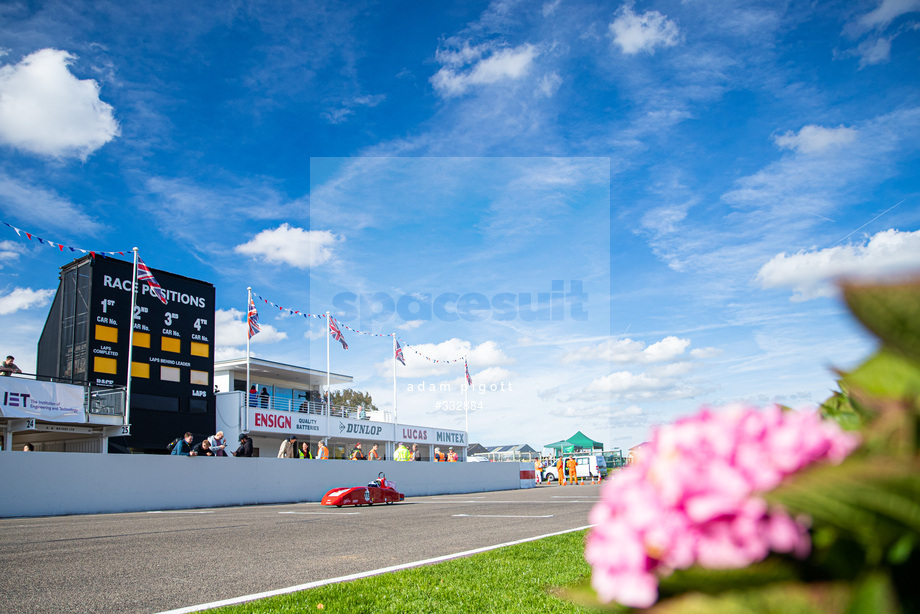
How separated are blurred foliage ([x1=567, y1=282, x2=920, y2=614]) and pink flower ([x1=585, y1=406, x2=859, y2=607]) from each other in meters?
0.02

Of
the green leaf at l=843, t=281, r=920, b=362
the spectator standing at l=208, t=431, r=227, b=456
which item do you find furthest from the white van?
the green leaf at l=843, t=281, r=920, b=362

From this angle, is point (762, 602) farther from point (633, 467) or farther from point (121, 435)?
point (121, 435)

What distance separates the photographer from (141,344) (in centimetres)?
2434

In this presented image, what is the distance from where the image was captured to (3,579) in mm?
5207

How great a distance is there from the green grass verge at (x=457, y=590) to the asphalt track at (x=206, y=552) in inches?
24.7

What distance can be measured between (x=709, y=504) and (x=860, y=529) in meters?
0.12

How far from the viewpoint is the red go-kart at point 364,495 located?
14989 millimetres

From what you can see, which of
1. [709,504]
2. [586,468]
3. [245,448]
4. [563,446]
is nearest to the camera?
[709,504]

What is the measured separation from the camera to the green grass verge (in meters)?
3.97

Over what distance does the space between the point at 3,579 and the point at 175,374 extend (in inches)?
854

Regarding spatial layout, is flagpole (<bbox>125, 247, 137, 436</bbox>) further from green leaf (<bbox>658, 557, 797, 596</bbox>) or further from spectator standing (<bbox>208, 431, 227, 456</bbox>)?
A: green leaf (<bbox>658, 557, 797, 596</bbox>)

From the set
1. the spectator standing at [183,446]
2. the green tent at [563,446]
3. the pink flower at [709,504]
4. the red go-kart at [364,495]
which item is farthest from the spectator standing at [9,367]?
the green tent at [563,446]

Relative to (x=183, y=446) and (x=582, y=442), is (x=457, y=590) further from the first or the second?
(x=582, y=442)

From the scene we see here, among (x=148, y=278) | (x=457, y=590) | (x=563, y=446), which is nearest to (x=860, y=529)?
(x=457, y=590)
